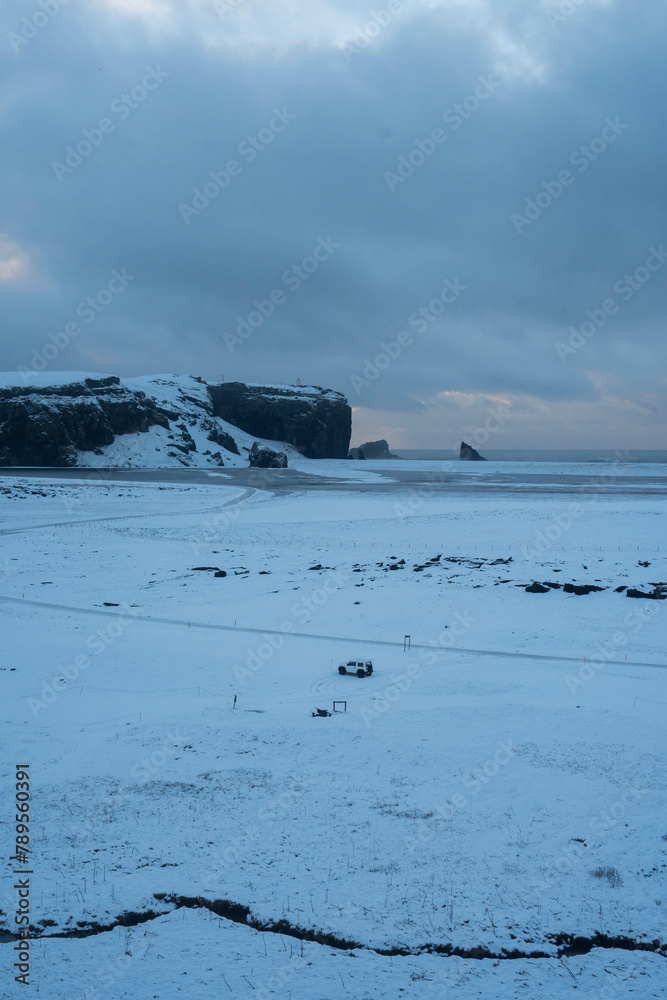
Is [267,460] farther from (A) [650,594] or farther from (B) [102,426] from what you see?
(A) [650,594]

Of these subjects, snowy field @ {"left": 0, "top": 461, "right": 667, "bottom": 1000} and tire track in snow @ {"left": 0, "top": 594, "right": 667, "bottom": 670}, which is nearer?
snowy field @ {"left": 0, "top": 461, "right": 667, "bottom": 1000}

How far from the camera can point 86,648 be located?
20594mm

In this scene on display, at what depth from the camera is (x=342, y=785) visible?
38.4 feet

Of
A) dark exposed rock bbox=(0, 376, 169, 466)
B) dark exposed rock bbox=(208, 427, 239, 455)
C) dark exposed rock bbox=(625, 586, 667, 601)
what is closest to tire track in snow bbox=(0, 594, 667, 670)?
dark exposed rock bbox=(625, 586, 667, 601)

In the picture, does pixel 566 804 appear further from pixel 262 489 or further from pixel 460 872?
pixel 262 489

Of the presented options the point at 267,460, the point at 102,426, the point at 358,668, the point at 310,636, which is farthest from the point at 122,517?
the point at 102,426

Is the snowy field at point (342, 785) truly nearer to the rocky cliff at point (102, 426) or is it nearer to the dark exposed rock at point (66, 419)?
the rocky cliff at point (102, 426)

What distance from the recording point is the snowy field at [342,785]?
7.63 metres

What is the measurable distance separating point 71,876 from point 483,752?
8484 mm

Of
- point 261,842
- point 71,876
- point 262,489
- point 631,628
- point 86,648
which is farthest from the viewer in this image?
point 262,489

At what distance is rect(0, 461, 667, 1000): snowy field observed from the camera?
301 inches

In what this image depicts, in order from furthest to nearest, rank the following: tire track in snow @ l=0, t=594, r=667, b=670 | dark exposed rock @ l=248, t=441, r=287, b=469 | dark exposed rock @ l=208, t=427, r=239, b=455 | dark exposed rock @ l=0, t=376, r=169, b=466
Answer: dark exposed rock @ l=208, t=427, r=239, b=455 → dark exposed rock @ l=248, t=441, r=287, b=469 → dark exposed rock @ l=0, t=376, r=169, b=466 → tire track in snow @ l=0, t=594, r=667, b=670

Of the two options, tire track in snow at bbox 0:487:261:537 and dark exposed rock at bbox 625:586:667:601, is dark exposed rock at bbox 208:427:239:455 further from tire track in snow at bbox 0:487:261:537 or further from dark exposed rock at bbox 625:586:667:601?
dark exposed rock at bbox 625:586:667:601

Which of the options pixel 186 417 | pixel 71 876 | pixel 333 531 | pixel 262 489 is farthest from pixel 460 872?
pixel 186 417
